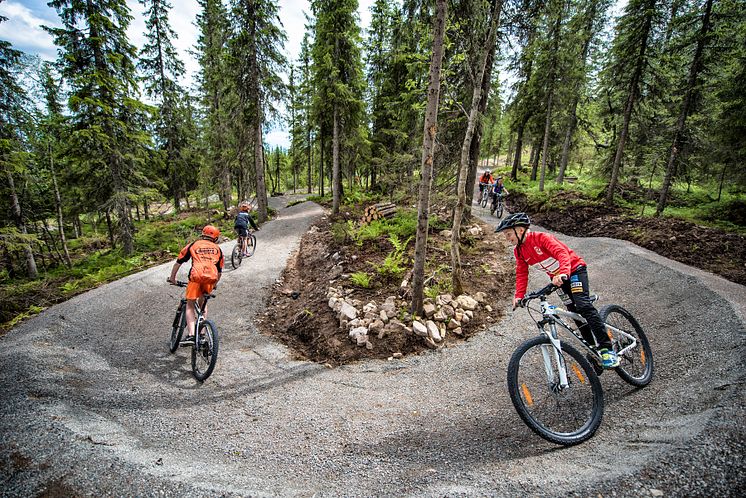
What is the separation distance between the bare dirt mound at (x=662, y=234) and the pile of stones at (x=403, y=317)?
6.42m

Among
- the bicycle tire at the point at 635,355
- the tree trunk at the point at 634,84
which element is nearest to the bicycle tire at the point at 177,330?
the bicycle tire at the point at 635,355

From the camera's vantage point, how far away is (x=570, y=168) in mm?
47000

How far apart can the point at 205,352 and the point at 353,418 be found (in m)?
3.14

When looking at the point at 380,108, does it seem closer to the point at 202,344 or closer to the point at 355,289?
the point at 355,289

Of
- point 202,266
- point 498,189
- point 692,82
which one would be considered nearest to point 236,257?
point 202,266

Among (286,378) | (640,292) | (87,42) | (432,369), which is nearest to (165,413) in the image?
(286,378)

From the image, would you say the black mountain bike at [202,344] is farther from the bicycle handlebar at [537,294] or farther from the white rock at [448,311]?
the bicycle handlebar at [537,294]

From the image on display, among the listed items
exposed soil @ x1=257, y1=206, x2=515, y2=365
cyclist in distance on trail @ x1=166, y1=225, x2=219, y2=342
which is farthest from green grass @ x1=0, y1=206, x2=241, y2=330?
exposed soil @ x1=257, y1=206, x2=515, y2=365

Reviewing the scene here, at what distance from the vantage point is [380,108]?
75.5 feet

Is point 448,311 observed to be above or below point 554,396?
below

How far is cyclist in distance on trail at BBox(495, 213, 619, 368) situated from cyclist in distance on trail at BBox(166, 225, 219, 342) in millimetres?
5322

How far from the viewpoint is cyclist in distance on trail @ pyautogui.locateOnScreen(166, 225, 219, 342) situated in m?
5.47

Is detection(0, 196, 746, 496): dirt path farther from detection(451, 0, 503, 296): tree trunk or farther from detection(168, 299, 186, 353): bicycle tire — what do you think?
detection(451, 0, 503, 296): tree trunk

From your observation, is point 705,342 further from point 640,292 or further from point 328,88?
point 328,88
